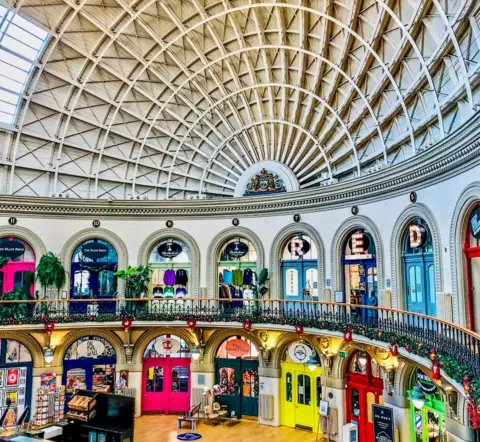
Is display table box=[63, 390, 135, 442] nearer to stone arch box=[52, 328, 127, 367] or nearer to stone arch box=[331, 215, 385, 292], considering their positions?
stone arch box=[52, 328, 127, 367]

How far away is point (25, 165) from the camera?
915 inches

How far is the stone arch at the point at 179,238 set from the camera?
78.1 feet

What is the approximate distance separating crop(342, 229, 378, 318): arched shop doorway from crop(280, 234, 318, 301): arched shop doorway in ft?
6.16

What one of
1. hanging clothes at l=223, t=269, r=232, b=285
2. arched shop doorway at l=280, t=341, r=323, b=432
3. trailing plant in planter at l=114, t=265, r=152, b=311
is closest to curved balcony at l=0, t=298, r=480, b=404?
trailing plant in planter at l=114, t=265, r=152, b=311

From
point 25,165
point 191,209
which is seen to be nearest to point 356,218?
point 191,209

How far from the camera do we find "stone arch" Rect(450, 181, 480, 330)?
43.2 ft

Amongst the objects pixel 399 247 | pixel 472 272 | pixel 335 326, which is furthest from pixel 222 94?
pixel 472 272

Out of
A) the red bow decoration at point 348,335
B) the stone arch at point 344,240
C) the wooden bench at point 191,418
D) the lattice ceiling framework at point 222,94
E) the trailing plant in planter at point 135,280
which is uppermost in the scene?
the lattice ceiling framework at point 222,94

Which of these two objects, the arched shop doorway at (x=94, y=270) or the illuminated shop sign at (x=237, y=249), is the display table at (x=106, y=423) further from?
the illuminated shop sign at (x=237, y=249)

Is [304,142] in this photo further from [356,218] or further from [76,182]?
[76,182]

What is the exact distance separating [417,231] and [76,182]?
57.6 ft

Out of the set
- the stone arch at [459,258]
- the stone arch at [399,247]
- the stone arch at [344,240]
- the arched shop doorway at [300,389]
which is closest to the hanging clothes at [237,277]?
the arched shop doorway at [300,389]

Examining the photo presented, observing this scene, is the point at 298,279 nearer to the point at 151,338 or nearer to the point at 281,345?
the point at 281,345

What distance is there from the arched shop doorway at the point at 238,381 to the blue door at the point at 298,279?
10.9 feet
